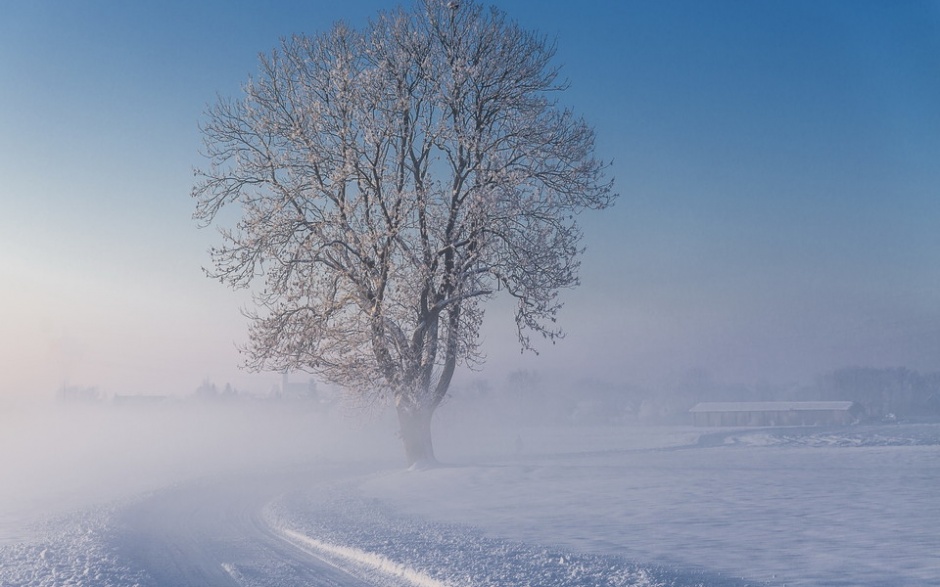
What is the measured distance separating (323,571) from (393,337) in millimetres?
10115

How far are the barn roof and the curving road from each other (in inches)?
4005

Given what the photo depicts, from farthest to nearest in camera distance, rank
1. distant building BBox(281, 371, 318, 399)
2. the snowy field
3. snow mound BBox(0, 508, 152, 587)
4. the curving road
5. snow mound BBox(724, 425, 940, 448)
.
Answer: distant building BBox(281, 371, 318, 399) < snow mound BBox(724, 425, 940, 448) < the curving road < snow mound BBox(0, 508, 152, 587) < the snowy field

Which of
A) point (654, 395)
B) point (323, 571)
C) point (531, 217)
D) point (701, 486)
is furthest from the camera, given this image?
point (654, 395)

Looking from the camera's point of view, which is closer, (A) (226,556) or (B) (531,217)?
(A) (226,556)

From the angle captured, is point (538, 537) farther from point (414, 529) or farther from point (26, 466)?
point (26, 466)

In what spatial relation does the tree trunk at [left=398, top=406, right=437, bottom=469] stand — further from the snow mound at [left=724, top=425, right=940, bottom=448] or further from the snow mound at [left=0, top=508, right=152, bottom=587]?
the snow mound at [left=724, top=425, right=940, bottom=448]

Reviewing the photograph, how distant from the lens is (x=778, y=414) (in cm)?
11025

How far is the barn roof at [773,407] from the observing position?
107812 millimetres

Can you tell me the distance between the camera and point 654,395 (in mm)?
151000

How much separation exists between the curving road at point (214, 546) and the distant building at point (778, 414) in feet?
328

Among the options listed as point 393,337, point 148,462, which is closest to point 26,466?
point 148,462

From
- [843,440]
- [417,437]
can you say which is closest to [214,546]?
[417,437]

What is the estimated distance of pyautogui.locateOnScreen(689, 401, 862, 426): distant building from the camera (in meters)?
106

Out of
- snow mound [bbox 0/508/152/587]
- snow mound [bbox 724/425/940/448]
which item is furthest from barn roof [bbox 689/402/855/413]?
snow mound [bbox 0/508/152/587]
